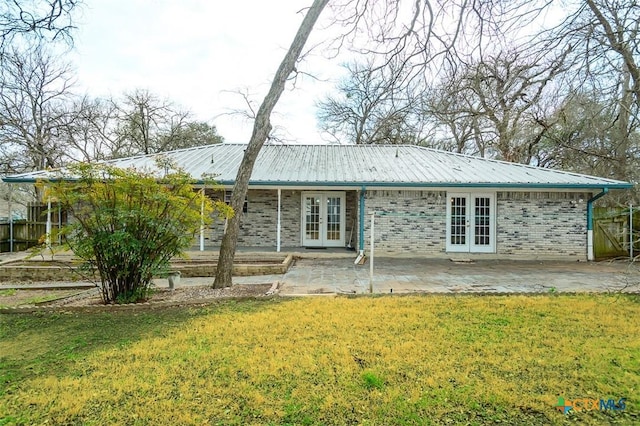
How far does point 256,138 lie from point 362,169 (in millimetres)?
6451

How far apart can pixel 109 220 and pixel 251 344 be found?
336 centimetres

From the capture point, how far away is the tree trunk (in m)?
7.19

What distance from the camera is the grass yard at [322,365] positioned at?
264cm

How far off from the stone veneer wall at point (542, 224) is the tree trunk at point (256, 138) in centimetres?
859

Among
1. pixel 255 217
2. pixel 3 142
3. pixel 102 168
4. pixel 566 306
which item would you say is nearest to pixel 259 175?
pixel 255 217

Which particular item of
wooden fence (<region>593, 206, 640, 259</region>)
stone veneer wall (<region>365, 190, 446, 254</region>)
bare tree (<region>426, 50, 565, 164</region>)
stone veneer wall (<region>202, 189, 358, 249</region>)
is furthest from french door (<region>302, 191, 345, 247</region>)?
wooden fence (<region>593, 206, 640, 259</region>)

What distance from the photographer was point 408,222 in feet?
39.9

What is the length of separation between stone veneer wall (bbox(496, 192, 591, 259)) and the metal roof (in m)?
0.68

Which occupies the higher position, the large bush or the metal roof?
the metal roof

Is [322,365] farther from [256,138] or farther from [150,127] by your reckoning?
[150,127]

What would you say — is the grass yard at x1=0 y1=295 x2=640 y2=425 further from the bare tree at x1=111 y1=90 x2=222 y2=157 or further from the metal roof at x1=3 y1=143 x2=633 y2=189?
the bare tree at x1=111 y1=90 x2=222 y2=157

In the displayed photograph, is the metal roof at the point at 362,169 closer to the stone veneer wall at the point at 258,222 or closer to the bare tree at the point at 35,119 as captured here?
the stone veneer wall at the point at 258,222

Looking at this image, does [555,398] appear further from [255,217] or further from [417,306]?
[255,217]

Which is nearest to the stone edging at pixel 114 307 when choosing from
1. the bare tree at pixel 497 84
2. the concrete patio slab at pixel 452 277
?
the concrete patio slab at pixel 452 277
